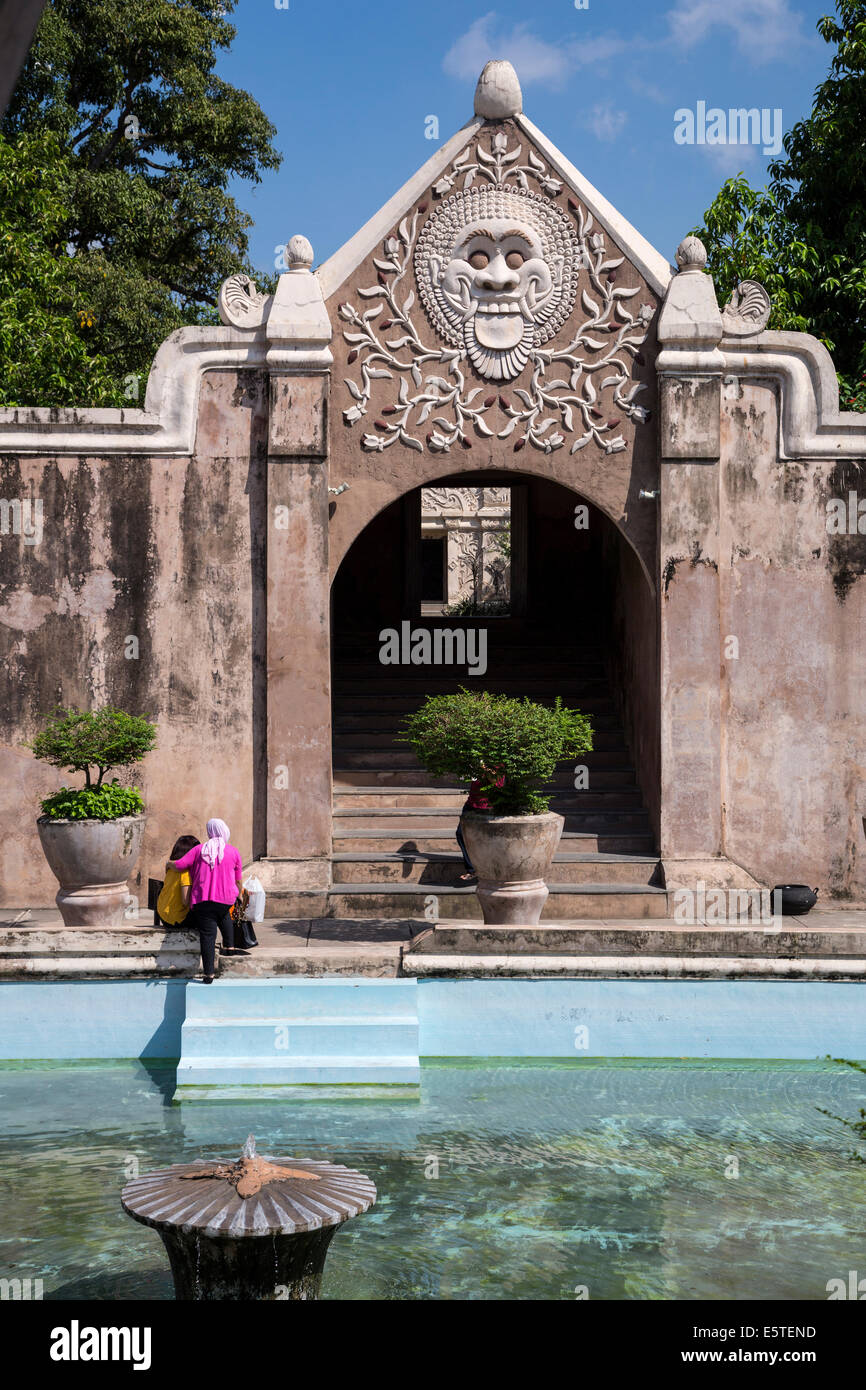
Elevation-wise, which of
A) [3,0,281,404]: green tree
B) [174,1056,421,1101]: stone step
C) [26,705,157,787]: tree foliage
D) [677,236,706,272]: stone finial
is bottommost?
[174,1056,421,1101]: stone step

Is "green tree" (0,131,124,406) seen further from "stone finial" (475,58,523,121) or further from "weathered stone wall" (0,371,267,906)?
"stone finial" (475,58,523,121)

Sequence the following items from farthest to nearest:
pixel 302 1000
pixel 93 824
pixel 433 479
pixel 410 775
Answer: pixel 410 775 → pixel 433 479 → pixel 93 824 → pixel 302 1000

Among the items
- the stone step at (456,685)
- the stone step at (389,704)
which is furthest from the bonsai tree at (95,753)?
the stone step at (456,685)

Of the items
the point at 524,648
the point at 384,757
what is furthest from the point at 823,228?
the point at 384,757

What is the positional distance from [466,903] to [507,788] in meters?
1.82

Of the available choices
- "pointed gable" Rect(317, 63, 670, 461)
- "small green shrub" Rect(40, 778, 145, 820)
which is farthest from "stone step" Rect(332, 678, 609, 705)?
"small green shrub" Rect(40, 778, 145, 820)

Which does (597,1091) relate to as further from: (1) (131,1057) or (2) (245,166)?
(2) (245,166)

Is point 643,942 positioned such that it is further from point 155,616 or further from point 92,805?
point 155,616

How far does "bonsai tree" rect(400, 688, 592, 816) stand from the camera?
9391 millimetres

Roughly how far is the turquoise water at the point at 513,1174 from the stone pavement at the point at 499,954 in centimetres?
62

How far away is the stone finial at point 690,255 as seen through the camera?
11422mm

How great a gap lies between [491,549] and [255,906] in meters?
25.2

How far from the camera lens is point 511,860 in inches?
369
